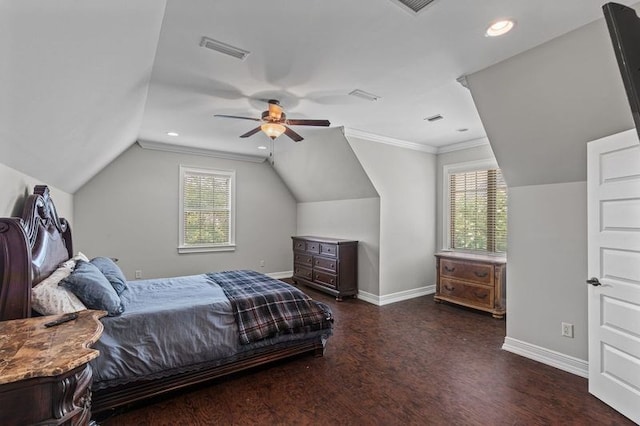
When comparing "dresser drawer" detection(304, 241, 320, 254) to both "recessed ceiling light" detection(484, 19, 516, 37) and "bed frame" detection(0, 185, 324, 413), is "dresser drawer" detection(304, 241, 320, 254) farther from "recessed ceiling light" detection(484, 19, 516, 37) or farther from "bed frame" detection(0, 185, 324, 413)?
"recessed ceiling light" detection(484, 19, 516, 37)

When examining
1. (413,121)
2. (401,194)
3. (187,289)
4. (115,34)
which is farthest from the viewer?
(401,194)

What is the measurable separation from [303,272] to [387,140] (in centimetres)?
289

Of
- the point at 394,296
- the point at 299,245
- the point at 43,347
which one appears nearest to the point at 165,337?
the point at 43,347

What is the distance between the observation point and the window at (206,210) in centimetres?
570

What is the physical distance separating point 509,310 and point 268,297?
2.50m

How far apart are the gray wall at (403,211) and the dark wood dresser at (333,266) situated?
1.71ft

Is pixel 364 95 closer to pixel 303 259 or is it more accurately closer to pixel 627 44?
pixel 627 44

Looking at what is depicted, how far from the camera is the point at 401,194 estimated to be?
5105mm

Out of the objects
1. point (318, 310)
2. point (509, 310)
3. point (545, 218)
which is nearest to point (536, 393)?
point (509, 310)

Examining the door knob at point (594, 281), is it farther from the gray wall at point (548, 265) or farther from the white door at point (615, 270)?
the gray wall at point (548, 265)

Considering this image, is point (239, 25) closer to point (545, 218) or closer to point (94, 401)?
point (94, 401)

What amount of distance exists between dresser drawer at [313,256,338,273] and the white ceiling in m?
2.61

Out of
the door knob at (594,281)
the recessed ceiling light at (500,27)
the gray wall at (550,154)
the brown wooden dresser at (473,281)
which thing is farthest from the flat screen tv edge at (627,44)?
the brown wooden dresser at (473,281)

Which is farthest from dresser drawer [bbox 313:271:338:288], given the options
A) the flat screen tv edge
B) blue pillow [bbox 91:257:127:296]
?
the flat screen tv edge
